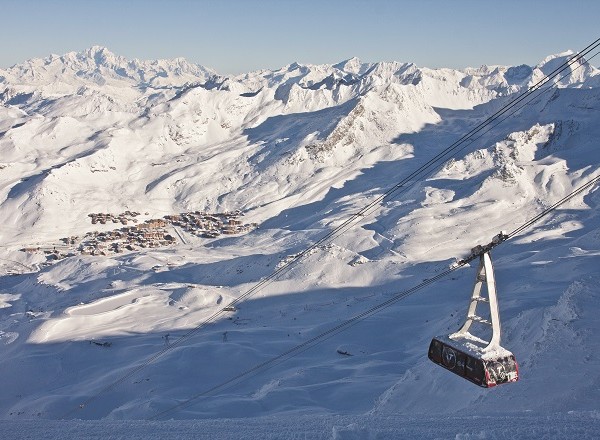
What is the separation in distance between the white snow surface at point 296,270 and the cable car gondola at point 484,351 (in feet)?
3.10

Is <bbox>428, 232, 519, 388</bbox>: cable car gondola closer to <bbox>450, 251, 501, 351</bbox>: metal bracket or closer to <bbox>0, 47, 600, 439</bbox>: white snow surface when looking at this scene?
<bbox>450, 251, 501, 351</bbox>: metal bracket

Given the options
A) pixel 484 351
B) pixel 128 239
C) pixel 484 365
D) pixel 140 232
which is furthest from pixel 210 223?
pixel 484 365

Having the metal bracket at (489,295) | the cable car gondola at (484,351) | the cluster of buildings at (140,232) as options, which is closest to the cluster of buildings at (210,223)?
the cluster of buildings at (140,232)

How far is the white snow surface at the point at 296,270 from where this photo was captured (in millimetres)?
19919

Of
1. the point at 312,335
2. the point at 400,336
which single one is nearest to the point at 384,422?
the point at 400,336

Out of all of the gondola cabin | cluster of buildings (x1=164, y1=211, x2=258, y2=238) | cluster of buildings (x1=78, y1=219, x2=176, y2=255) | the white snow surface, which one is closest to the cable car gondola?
the gondola cabin

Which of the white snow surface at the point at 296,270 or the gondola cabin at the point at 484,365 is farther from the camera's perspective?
the white snow surface at the point at 296,270

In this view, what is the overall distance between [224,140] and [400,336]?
121963 millimetres

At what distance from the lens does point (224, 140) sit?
15300 centimetres

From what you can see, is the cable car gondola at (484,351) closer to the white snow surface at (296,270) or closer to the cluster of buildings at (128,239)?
the white snow surface at (296,270)

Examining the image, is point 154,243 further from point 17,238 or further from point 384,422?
point 384,422

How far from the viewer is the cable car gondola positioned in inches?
420

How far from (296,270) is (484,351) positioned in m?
50.1

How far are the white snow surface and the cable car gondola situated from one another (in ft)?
3.10
